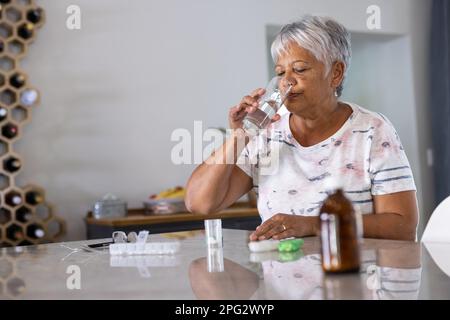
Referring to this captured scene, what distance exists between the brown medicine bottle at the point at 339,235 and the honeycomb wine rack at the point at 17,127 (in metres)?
2.70

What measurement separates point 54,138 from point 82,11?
76 centimetres

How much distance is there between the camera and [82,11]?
12.5 ft

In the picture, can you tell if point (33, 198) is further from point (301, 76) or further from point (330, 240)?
point (330, 240)

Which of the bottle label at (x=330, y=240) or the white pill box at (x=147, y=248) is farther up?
the bottle label at (x=330, y=240)

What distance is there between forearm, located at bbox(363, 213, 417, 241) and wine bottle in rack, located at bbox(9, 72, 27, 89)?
2.39m

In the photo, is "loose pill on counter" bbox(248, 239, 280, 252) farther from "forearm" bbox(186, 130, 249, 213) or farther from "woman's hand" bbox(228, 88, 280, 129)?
"forearm" bbox(186, 130, 249, 213)

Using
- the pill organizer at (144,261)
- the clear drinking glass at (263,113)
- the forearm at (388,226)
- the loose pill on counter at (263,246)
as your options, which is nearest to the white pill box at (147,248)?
the pill organizer at (144,261)

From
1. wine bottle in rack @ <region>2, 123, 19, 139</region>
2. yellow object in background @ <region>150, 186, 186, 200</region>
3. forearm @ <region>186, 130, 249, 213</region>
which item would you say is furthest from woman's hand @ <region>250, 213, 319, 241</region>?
wine bottle in rack @ <region>2, 123, 19, 139</region>

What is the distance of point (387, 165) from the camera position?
1.85m

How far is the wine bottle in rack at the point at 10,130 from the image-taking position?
352 cm

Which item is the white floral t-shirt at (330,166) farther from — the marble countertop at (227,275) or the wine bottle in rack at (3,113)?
the wine bottle in rack at (3,113)

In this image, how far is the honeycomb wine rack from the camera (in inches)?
138
